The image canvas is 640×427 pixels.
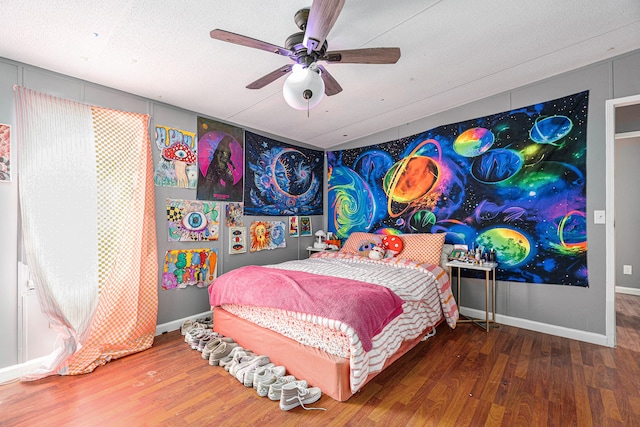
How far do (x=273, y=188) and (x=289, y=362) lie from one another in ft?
8.25

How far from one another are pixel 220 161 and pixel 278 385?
259 centimetres

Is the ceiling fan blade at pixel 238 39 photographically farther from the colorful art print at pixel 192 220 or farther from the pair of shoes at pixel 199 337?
the pair of shoes at pixel 199 337

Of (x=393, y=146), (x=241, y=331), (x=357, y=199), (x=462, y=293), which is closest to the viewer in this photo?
(x=241, y=331)

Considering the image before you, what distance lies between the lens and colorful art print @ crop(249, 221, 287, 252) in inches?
147

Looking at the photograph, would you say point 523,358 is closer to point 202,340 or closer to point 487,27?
point 487,27

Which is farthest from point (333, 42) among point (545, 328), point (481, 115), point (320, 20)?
point (545, 328)

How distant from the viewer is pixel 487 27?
74.9 inches

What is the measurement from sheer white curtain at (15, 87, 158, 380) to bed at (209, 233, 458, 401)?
2.64 feet

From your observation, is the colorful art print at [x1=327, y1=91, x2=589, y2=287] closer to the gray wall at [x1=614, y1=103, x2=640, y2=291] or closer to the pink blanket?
the pink blanket

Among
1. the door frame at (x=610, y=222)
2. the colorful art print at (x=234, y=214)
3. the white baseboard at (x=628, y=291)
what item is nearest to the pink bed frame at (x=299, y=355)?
the colorful art print at (x=234, y=214)

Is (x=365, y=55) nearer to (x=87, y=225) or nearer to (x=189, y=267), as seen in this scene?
(x=87, y=225)

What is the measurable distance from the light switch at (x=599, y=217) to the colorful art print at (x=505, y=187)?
7 centimetres

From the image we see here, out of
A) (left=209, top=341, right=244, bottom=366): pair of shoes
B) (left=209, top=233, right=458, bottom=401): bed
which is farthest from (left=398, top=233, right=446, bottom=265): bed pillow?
(left=209, top=341, right=244, bottom=366): pair of shoes

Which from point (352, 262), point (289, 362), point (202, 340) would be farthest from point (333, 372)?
point (352, 262)
